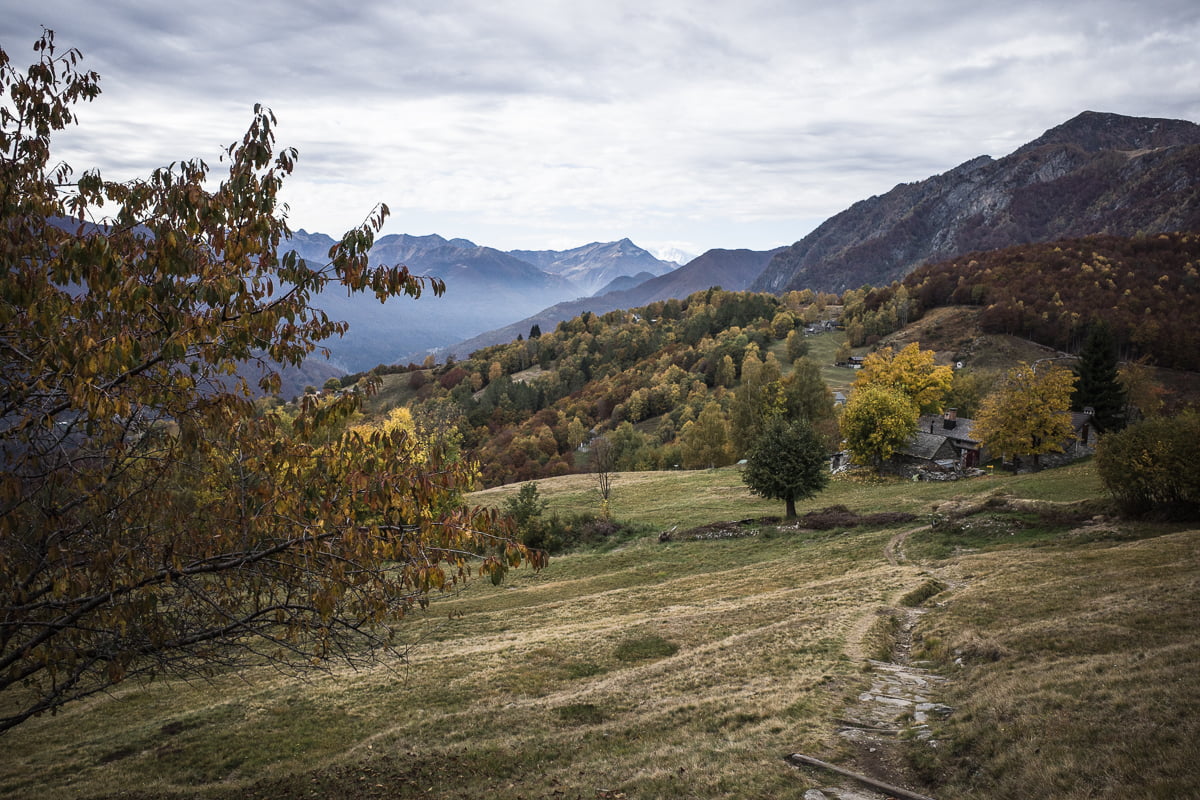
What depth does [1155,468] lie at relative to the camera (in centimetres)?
2791

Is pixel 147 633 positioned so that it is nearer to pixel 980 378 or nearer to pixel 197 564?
pixel 197 564

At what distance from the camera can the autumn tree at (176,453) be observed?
630 cm

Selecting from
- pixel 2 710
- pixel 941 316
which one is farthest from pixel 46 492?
pixel 941 316

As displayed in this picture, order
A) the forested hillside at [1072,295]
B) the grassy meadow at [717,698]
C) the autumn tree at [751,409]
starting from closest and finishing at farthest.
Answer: the grassy meadow at [717,698]
the autumn tree at [751,409]
the forested hillside at [1072,295]

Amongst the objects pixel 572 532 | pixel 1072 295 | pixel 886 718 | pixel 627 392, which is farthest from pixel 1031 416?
pixel 1072 295

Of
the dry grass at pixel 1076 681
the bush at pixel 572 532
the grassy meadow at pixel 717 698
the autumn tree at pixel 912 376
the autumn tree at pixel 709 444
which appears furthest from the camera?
the autumn tree at pixel 709 444

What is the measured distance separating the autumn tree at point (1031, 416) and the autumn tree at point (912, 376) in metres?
13.8

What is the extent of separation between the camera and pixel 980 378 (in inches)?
3821

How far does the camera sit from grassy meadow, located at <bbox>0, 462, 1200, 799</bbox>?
391 inches

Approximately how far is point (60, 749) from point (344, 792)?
36.8 feet

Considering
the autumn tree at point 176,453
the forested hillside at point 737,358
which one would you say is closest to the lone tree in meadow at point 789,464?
the forested hillside at point 737,358

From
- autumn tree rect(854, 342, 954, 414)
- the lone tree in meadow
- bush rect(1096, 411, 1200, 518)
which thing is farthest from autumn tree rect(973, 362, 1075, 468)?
bush rect(1096, 411, 1200, 518)

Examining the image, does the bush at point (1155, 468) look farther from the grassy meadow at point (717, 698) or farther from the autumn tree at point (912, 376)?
the autumn tree at point (912, 376)

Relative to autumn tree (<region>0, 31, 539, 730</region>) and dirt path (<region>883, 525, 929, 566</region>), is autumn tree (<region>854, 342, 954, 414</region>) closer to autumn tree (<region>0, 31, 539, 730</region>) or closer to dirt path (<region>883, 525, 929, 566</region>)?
dirt path (<region>883, 525, 929, 566</region>)
